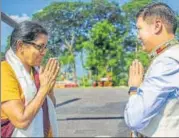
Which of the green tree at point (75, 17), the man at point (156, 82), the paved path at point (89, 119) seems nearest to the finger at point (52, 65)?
the man at point (156, 82)

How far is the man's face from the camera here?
487 mm

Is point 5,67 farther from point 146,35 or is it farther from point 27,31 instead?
point 146,35

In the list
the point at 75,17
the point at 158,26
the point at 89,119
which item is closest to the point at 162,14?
the point at 158,26

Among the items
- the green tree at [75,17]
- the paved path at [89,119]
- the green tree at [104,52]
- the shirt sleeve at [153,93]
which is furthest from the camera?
the paved path at [89,119]

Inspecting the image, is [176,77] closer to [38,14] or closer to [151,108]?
[151,108]

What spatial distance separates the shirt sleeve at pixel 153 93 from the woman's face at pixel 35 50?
0.14m

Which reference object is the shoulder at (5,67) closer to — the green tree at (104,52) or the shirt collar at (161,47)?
the shirt collar at (161,47)

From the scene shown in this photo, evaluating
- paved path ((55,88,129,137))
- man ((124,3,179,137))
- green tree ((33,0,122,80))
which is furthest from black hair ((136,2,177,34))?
paved path ((55,88,129,137))

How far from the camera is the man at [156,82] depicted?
46 centimetres

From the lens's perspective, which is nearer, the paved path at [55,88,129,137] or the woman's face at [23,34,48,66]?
the woman's face at [23,34,48,66]

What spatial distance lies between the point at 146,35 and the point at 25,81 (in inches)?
6.8

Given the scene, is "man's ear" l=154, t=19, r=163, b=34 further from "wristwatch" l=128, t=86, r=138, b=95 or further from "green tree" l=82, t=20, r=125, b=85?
"green tree" l=82, t=20, r=125, b=85

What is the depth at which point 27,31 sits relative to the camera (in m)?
0.52

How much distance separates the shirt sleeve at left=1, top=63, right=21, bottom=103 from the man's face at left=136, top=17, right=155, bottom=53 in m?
0.18
